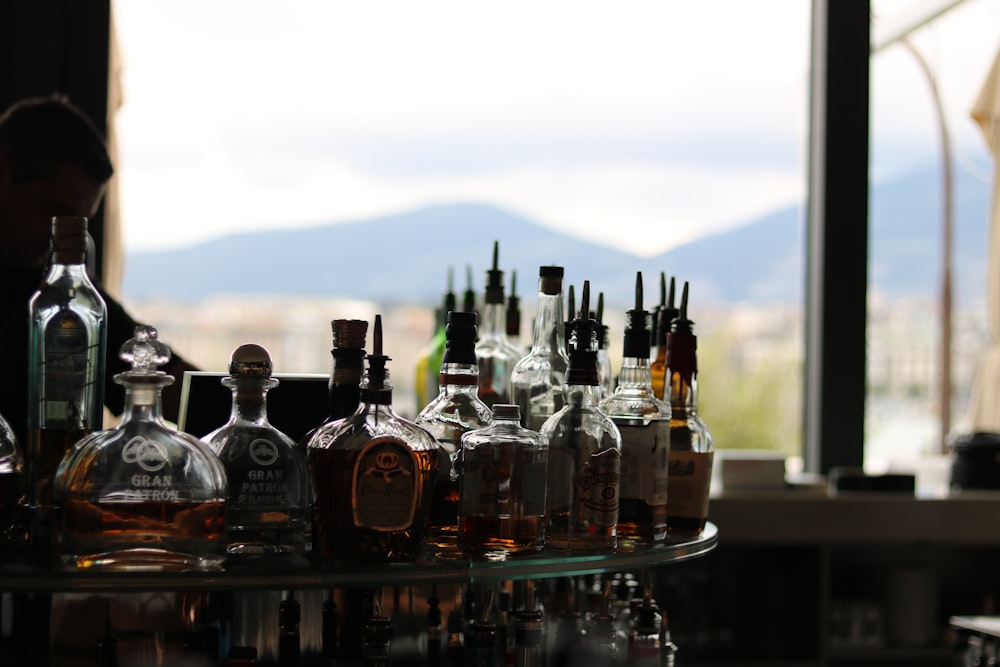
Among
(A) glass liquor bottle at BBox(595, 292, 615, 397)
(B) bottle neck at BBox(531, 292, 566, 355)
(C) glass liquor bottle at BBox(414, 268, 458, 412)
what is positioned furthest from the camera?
(C) glass liquor bottle at BBox(414, 268, 458, 412)

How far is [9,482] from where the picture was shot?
42.6 inches

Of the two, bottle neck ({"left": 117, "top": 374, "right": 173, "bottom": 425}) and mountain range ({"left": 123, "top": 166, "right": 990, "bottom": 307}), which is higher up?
mountain range ({"left": 123, "top": 166, "right": 990, "bottom": 307})

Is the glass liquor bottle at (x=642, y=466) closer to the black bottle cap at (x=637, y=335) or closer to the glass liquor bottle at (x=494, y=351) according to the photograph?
the black bottle cap at (x=637, y=335)

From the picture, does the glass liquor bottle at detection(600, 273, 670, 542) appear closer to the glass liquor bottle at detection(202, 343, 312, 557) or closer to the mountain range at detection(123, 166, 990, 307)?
the glass liquor bottle at detection(202, 343, 312, 557)

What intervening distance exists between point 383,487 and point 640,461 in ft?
1.08

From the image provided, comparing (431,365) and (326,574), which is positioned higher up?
(431,365)

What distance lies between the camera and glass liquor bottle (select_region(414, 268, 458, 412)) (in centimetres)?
225

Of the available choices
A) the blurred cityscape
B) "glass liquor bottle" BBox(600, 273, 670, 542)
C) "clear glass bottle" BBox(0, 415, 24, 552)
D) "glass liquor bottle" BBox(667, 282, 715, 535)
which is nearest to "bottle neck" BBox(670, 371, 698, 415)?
"glass liquor bottle" BBox(667, 282, 715, 535)

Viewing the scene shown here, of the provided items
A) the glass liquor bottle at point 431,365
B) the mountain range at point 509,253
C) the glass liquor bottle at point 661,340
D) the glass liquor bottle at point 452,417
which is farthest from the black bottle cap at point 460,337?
the mountain range at point 509,253

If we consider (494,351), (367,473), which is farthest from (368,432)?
(494,351)

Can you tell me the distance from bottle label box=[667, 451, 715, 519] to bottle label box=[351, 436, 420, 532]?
15.4 inches

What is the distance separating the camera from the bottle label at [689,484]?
4.35 feet

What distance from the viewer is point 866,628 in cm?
343

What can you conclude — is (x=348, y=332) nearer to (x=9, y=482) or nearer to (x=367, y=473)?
(x=367, y=473)
